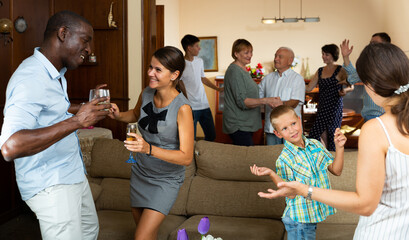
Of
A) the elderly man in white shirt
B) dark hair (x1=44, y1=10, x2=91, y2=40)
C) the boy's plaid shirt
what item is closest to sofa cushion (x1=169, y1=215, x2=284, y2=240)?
the boy's plaid shirt

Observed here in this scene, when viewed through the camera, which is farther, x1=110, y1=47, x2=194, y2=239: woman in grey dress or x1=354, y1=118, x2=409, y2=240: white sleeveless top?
x1=110, y1=47, x2=194, y2=239: woman in grey dress

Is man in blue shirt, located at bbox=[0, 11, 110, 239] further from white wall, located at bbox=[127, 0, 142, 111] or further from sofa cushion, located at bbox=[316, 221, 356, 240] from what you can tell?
white wall, located at bbox=[127, 0, 142, 111]

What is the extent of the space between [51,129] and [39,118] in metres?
0.17

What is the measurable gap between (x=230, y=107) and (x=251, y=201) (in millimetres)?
1346

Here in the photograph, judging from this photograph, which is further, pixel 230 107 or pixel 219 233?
pixel 230 107

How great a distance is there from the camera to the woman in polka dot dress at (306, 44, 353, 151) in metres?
4.45

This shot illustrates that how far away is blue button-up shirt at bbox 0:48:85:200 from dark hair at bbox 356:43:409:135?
1232mm

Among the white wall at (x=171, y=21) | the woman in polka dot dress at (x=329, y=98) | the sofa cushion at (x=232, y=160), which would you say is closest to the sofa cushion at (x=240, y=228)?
the sofa cushion at (x=232, y=160)

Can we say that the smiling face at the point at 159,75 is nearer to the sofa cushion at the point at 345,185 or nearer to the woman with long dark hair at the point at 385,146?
the woman with long dark hair at the point at 385,146

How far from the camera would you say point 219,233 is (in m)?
2.78

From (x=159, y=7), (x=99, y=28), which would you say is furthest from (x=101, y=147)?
(x=159, y=7)

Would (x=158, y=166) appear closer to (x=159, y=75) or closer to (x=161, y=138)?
(x=161, y=138)


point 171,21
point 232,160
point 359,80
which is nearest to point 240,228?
point 232,160

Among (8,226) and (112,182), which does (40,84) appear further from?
(8,226)
